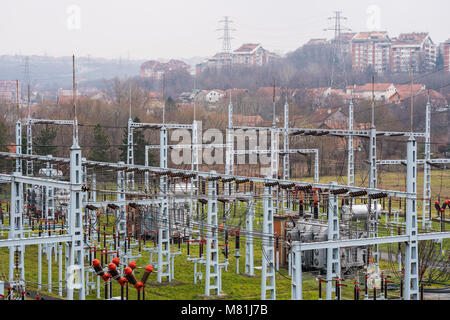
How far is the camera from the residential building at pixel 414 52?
8125cm

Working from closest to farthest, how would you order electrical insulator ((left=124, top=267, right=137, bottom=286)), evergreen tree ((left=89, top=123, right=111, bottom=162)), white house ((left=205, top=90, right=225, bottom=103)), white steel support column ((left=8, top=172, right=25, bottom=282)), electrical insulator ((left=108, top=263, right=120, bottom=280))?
electrical insulator ((left=124, top=267, right=137, bottom=286)) → electrical insulator ((left=108, top=263, right=120, bottom=280)) → white steel support column ((left=8, top=172, right=25, bottom=282)) → evergreen tree ((left=89, top=123, right=111, bottom=162)) → white house ((left=205, top=90, right=225, bottom=103))

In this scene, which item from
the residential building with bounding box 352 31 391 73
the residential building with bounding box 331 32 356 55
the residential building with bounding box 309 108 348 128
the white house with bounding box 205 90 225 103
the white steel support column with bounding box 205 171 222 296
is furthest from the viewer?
the residential building with bounding box 331 32 356 55

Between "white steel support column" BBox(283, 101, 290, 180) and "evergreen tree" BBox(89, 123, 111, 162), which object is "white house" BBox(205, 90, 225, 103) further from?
"white steel support column" BBox(283, 101, 290, 180)

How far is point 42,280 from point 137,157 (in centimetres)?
2035

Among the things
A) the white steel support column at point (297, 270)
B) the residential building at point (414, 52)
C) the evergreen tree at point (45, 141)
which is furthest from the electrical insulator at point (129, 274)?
the residential building at point (414, 52)

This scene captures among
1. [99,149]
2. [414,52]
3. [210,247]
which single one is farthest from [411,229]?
[414,52]

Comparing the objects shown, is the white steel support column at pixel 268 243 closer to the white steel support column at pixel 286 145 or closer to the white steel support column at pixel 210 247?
the white steel support column at pixel 210 247

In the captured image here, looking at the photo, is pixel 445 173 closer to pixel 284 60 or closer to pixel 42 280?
pixel 42 280

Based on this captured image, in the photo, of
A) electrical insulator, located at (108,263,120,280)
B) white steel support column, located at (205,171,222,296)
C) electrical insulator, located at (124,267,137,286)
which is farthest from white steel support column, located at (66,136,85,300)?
white steel support column, located at (205,171,222,296)

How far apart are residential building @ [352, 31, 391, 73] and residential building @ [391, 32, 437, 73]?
37.8 inches

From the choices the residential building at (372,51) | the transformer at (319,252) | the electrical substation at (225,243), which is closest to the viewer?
the electrical substation at (225,243)

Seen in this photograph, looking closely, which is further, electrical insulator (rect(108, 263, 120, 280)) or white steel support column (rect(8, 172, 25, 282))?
white steel support column (rect(8, 172, 25, 282))

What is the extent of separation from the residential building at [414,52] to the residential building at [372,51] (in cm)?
96

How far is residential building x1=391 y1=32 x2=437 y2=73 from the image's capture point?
267ft
